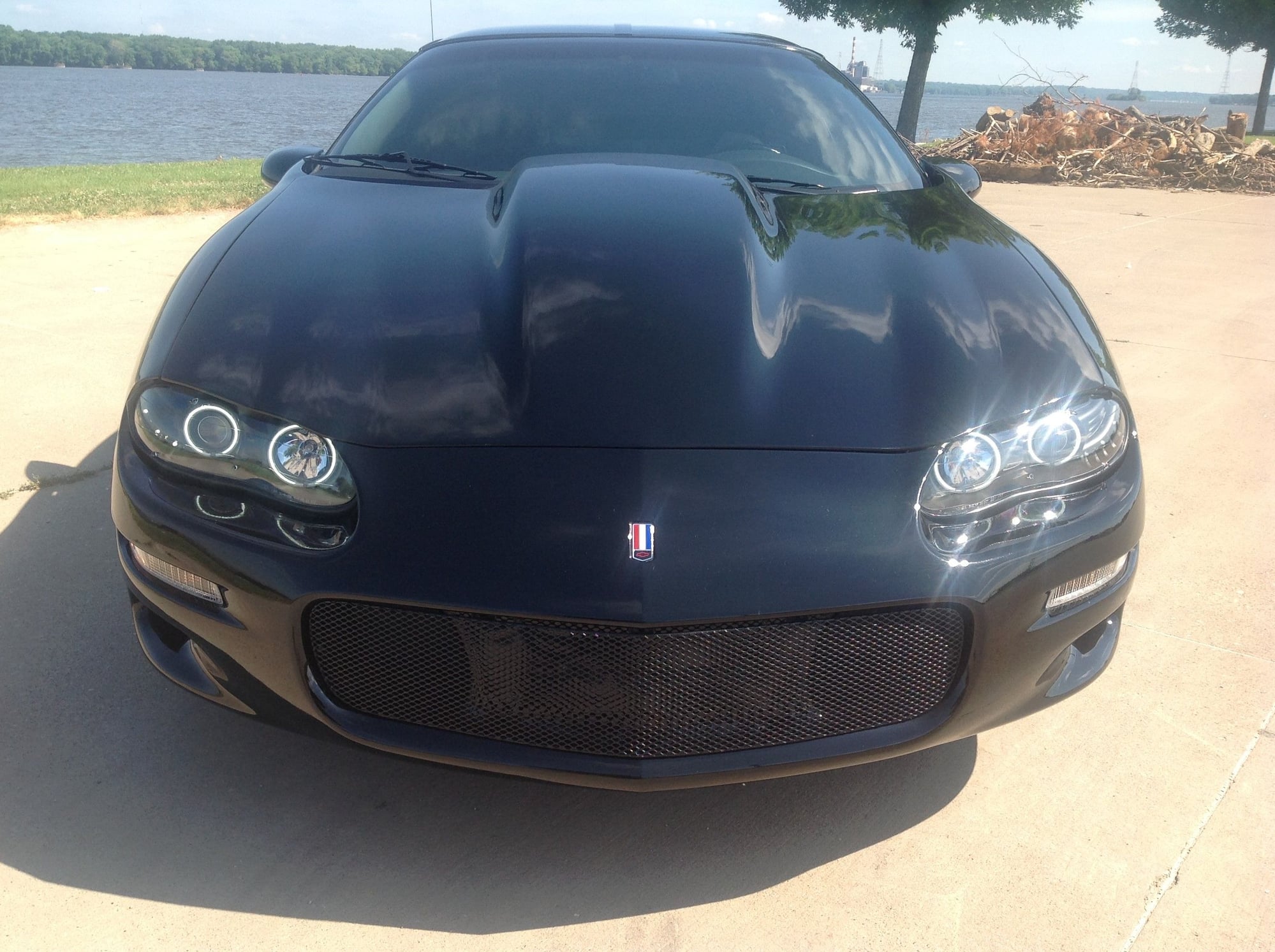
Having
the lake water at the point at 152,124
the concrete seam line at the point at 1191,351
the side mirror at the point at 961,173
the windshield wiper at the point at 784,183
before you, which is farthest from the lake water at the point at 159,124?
the concrete seam line at the point at 1191,351

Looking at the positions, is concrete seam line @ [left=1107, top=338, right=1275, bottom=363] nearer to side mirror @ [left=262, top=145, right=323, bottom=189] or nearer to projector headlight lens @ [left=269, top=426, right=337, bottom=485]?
side mirror @ [left=262, top=145, right=323, bottom=189]

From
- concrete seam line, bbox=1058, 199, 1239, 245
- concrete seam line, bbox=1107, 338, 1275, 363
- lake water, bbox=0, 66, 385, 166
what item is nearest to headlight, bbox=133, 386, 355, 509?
concrete seam line, bbox=1107, 338, 1275, 363

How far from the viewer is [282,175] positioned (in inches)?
122

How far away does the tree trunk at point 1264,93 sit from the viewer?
34375mm

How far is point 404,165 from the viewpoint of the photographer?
2.88 m

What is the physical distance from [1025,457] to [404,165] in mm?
1824

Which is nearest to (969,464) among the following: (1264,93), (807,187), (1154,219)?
(807,187)

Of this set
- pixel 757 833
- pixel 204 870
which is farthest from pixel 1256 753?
pixel 204 870

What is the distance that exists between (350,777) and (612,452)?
3.08ft

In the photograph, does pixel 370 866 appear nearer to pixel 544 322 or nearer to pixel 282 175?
pixel 544 322

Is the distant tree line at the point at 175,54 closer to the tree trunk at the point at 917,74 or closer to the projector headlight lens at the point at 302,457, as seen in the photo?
the tree trunk at the point at 917,74

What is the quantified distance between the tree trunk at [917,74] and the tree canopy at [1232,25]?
18563 mm

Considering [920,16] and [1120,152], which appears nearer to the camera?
[1120,152]

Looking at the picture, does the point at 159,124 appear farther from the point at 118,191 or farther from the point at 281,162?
the point at 281,162
